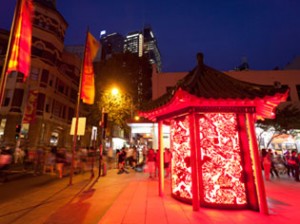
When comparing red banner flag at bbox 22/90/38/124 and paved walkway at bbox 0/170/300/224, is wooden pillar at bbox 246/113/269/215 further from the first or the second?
red banner flag at bbox 22/90/38/124

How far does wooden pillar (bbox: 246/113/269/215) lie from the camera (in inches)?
194

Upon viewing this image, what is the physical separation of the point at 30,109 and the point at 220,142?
63.6 feet

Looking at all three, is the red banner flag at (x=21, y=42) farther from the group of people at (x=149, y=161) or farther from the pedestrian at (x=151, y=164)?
the pedestrian at (x=151, y=164)

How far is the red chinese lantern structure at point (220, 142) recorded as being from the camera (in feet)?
17.1

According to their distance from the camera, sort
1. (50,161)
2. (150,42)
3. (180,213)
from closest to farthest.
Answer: (180,213), (50,161), (150,42)

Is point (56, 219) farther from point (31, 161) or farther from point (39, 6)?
point (39, 6)

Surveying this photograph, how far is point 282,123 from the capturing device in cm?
1745

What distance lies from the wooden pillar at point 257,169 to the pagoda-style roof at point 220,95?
1.70 ft

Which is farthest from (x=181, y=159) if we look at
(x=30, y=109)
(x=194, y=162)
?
(x=30, y=109)

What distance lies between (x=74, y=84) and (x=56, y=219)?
1090 inches

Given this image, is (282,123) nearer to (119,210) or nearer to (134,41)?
(119,210)

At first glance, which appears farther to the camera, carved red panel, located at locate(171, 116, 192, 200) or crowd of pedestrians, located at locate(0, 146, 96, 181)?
crowd of pedestrians, located at locate(0, 146, 96, 181)

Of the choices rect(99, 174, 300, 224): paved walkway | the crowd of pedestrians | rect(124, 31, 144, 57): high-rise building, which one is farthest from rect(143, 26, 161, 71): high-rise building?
rect(99, 174, 300, 224): paved walkway

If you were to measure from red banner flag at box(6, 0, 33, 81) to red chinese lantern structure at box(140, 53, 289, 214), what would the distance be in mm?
4615
